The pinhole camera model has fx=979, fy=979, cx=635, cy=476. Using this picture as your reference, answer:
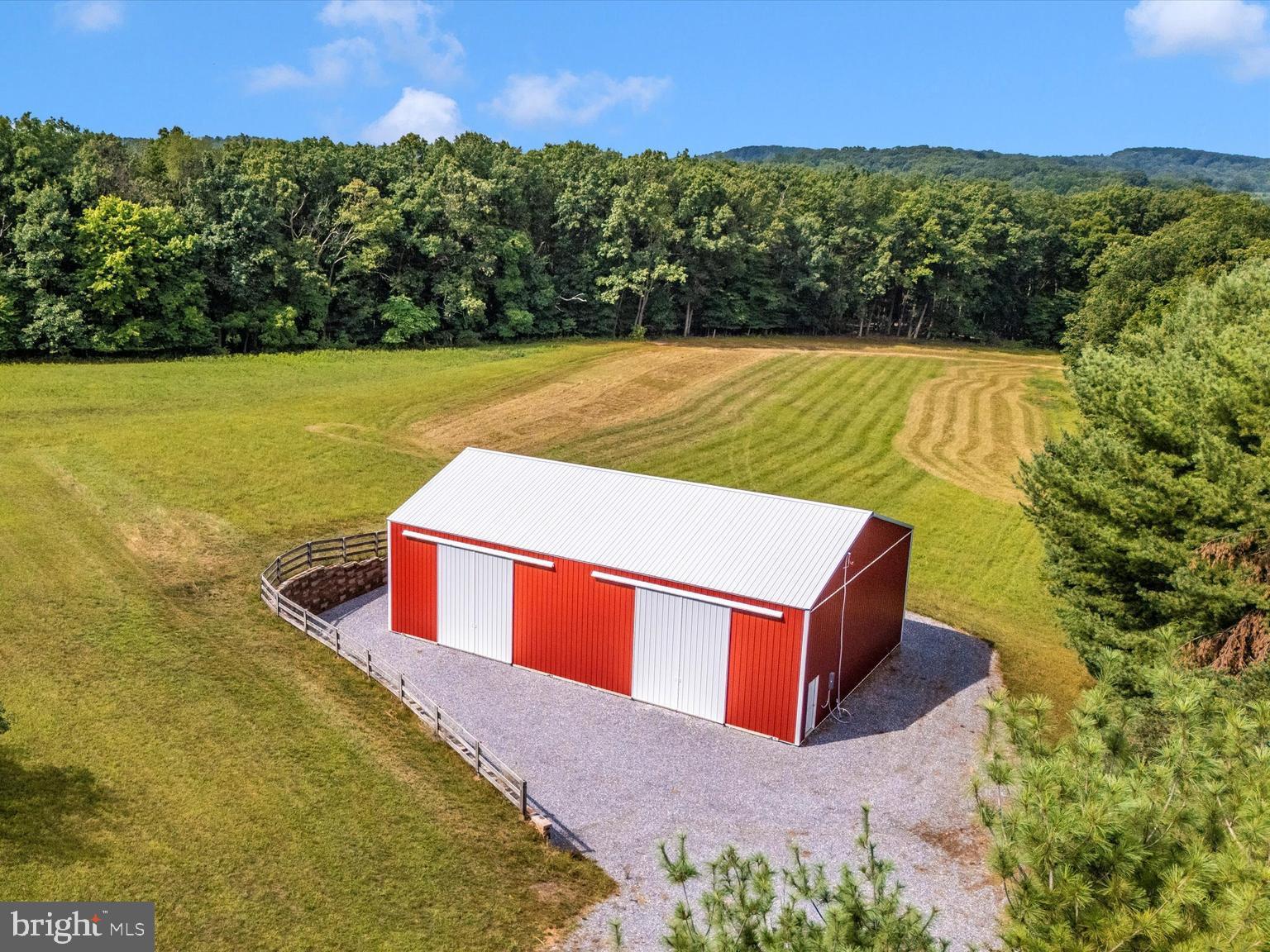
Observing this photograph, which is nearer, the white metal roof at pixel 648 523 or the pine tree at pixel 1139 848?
the pine tree at pixel 1139 848

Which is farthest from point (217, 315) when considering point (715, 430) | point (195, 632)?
point (195, 632)

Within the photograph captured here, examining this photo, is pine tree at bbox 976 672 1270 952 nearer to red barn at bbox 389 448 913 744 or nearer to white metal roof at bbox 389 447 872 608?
red barn at bbox 389 448 913 744

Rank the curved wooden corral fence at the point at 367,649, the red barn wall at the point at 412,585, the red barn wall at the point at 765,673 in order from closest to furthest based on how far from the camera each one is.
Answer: the curved wooden corral fence at the point at 367,649 → the red barn wall at the point at 765,673 → the red barn wall at the point at 412,585

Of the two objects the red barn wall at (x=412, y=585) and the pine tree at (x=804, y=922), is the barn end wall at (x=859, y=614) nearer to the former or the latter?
the red barn wall at (x=412, y=585)

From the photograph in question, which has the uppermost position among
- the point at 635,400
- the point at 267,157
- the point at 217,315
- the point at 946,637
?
the point at 267,157

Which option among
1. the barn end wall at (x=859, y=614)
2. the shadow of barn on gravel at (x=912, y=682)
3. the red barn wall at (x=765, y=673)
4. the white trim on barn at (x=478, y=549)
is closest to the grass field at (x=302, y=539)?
the shadow of barn on gravel at (x=912, y=682)

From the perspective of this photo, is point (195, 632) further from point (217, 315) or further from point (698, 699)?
point (217, 315)
